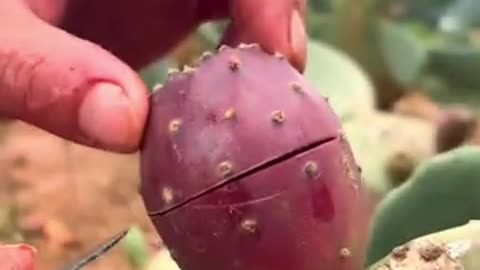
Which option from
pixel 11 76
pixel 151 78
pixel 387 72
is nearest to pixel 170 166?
pixel 11 76

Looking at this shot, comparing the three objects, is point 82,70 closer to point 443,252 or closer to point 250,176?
point 250,176

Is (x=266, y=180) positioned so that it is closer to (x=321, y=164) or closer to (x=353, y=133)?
(x=321, y=164)

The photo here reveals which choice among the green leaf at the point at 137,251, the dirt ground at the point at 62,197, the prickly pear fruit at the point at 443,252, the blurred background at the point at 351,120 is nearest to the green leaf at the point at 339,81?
the blurred background at the point at 351,120

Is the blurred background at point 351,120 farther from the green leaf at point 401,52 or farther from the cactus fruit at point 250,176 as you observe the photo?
the cactus fruit at point 250,176

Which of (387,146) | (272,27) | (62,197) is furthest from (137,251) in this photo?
(62,197)

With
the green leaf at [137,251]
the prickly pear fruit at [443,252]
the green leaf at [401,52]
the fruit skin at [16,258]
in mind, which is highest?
the green leaf at [401,52]

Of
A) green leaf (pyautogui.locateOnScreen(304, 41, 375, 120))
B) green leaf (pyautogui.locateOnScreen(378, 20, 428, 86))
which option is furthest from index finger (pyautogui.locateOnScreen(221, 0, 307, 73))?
green leaf (pyautogui.locateOnScreen(378, 20, 428, 86))

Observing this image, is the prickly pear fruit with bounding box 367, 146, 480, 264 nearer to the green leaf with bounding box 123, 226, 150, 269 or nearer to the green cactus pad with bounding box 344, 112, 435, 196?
the green leaf with bounding box 123, 226, 150, 269
